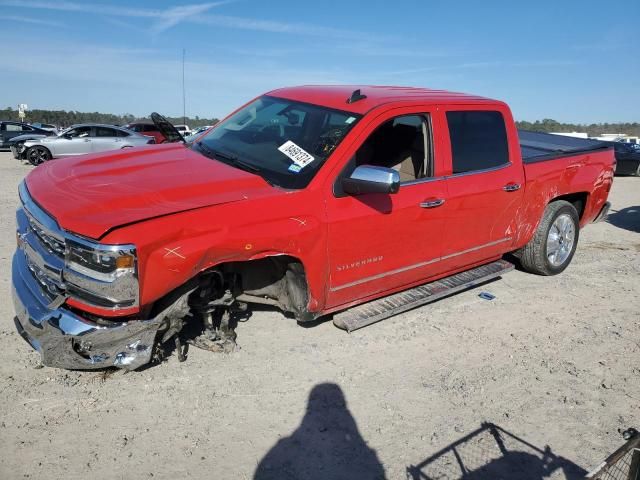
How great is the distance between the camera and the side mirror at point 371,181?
346 cm

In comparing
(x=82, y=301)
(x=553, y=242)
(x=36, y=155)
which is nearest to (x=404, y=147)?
(x=553, y=242)

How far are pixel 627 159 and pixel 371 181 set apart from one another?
18621mm

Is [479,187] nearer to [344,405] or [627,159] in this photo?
[344,405]

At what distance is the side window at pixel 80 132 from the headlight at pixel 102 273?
1694cm

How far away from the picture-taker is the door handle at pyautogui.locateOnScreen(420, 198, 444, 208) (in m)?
4.19

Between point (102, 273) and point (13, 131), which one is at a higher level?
point (102, 273)

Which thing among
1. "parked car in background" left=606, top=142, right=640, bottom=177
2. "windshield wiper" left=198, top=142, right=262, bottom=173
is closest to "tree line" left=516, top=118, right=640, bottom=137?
"parked car in background" left=606, top=142, right=640, bottom=177

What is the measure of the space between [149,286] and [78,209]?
0.62m

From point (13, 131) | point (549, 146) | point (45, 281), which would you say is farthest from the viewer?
point (13, 131)

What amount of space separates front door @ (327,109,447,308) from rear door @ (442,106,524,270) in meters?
0.20

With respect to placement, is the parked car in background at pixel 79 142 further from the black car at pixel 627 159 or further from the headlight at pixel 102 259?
the black car at pixel 627 159

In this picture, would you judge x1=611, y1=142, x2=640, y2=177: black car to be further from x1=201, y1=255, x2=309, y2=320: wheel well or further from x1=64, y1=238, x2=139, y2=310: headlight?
x1=64, y1=238, x2=139, y2=310: headlight

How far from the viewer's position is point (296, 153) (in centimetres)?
391

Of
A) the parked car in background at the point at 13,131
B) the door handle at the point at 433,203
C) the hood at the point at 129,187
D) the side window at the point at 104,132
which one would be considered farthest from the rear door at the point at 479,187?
the parked car in background at the point at 13,131
